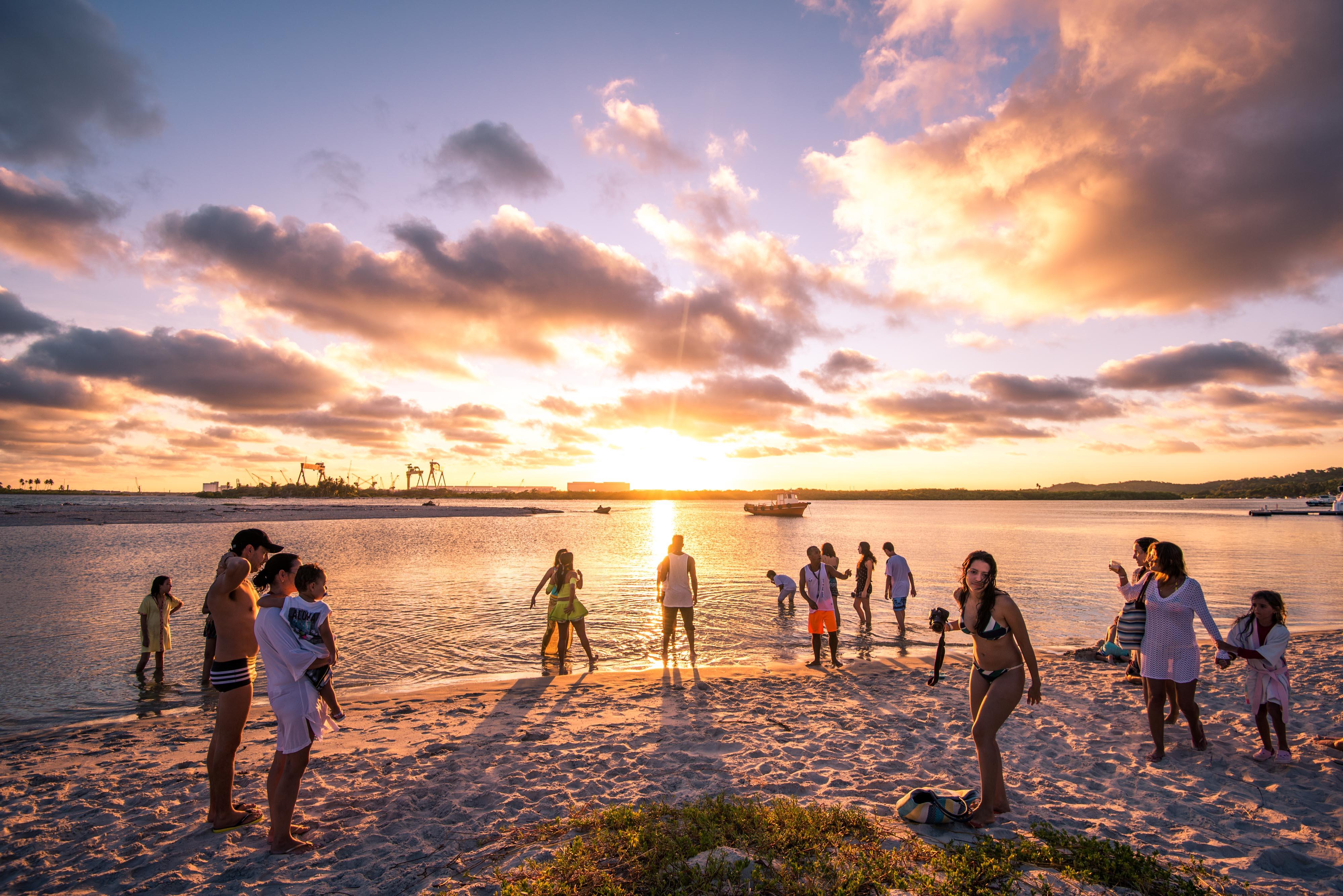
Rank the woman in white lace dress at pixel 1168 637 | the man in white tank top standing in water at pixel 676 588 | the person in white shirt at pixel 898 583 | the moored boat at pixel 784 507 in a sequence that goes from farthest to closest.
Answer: the moored boat at pixel 784 507
the person in white shirt at pixel 898 583
the man in white tank top standing in water at pixel 676 588
the woman in white lace dress at pixel 1168 637

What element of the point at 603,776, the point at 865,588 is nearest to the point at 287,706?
the point at 603,776

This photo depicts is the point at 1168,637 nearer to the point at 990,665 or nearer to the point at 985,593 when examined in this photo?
the point at 990,665

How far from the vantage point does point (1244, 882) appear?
4.42 meters

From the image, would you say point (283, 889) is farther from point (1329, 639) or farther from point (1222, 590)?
point (1222, 590)

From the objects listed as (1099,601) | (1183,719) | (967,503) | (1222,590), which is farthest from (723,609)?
(967,503)

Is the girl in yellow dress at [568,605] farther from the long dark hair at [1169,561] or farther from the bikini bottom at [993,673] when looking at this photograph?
the long dark hair at [1169,561]

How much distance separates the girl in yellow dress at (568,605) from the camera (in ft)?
37.9

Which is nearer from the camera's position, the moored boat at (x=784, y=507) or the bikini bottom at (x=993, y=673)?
the bikini bottom at (x=993, y=673)

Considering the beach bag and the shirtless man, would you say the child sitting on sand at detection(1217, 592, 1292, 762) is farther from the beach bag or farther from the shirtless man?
the shirtless man

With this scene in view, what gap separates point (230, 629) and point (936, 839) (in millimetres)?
6286

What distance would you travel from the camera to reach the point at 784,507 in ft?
290

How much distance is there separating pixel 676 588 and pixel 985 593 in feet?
24.3

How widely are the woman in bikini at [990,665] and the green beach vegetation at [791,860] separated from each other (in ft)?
1.51

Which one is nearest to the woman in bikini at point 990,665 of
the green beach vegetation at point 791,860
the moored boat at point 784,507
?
the green beach vegetation at point 791,860
